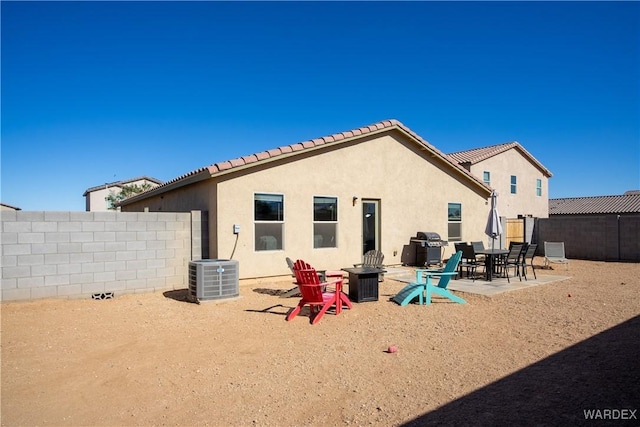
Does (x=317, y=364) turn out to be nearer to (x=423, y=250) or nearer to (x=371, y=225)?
(x=371, y=225)

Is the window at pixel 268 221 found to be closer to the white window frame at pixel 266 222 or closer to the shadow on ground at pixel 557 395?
the white window frame at pixel 266 222

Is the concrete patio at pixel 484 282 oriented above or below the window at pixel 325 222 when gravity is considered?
below

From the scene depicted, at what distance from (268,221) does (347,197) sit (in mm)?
2736

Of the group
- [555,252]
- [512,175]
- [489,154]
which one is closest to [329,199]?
[555,252]

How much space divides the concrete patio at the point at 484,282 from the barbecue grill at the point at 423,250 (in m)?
0.85

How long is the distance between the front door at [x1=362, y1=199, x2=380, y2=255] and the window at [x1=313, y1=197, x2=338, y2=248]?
1241 mm

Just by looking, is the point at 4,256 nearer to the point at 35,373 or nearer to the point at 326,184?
the point at 35,373

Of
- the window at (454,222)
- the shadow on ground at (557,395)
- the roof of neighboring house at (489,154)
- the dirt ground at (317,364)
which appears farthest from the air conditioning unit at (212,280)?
the roof of neighboring house at (489,154)

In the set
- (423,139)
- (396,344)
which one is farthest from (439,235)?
(396,344)

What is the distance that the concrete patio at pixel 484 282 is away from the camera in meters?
9.13

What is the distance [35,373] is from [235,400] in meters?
2.51

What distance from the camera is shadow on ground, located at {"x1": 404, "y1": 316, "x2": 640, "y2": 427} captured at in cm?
328

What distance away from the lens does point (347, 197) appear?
38.8 ft

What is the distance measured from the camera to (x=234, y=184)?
981 cm
